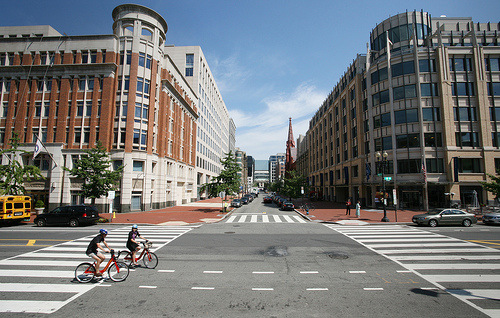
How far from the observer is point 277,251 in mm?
11734

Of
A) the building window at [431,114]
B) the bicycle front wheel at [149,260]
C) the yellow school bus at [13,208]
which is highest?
the building window at [431,114]

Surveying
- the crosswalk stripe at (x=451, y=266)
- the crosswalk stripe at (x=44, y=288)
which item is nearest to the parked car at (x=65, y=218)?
the crosswalk stripe at (x=44, y=288)

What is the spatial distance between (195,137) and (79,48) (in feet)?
86.2

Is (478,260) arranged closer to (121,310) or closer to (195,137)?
(121,310)

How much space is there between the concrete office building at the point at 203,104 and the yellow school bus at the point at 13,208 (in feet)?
117

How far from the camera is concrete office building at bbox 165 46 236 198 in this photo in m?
55.4

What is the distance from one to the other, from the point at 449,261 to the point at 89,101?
39198mm

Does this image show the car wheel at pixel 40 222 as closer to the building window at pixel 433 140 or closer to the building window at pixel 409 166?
the building window at pixel 409 166

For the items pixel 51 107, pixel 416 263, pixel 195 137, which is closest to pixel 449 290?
pixel 416 263

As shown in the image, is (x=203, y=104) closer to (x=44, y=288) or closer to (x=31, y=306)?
(x=44, y=288)

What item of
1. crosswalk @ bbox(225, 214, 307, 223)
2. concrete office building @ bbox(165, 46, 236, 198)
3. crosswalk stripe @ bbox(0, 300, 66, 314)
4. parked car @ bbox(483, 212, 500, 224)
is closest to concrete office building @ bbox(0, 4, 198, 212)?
crosswalk @ bbox(225, 214, 307, 223)

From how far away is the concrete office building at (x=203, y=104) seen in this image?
5544cm

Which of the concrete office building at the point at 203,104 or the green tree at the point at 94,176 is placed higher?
the concrete office building at the point at 203,104

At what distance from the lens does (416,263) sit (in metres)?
9.76
